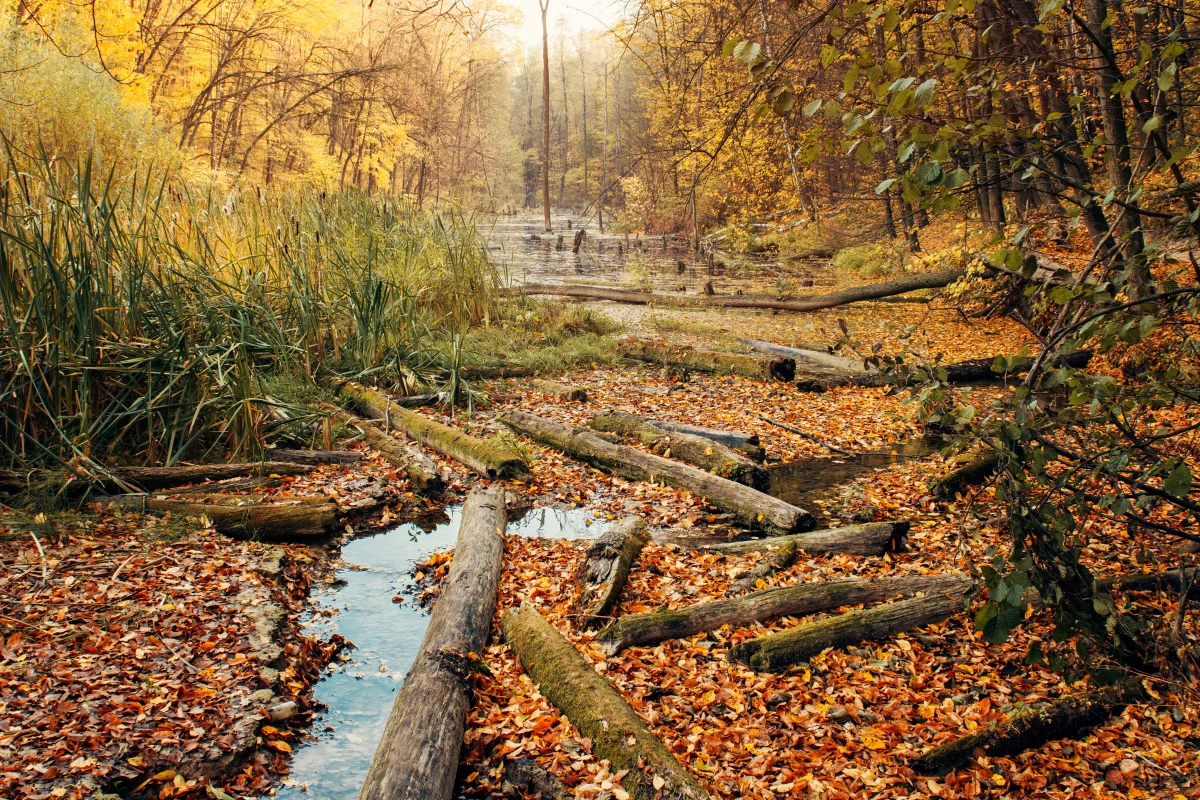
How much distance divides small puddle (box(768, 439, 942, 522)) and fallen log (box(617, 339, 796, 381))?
89.2 inches

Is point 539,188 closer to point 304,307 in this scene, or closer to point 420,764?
point 304,307

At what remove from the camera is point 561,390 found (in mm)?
8273

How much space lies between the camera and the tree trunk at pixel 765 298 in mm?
12617

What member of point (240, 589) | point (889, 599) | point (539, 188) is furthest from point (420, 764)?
point (539, 188)

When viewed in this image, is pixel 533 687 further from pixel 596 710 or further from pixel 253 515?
pixel 253 515

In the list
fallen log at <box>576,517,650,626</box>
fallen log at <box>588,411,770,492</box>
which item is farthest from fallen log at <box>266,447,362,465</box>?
fallen log at <box>576,517,650,626</box>

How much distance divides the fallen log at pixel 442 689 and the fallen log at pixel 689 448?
205 centimetres

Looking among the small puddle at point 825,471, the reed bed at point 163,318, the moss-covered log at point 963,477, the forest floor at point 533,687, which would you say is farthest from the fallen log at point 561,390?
the moss-covered log at point 963,477

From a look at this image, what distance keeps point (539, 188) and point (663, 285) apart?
2230 inches

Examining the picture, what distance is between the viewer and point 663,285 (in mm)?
17578

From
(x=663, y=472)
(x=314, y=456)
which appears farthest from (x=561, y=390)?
(x=314, y=456)

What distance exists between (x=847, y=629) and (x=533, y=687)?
1544mm

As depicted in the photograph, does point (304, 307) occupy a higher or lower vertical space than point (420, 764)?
higher

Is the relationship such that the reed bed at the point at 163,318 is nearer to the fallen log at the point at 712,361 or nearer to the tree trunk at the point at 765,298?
the fallen log at the point at 712,361
